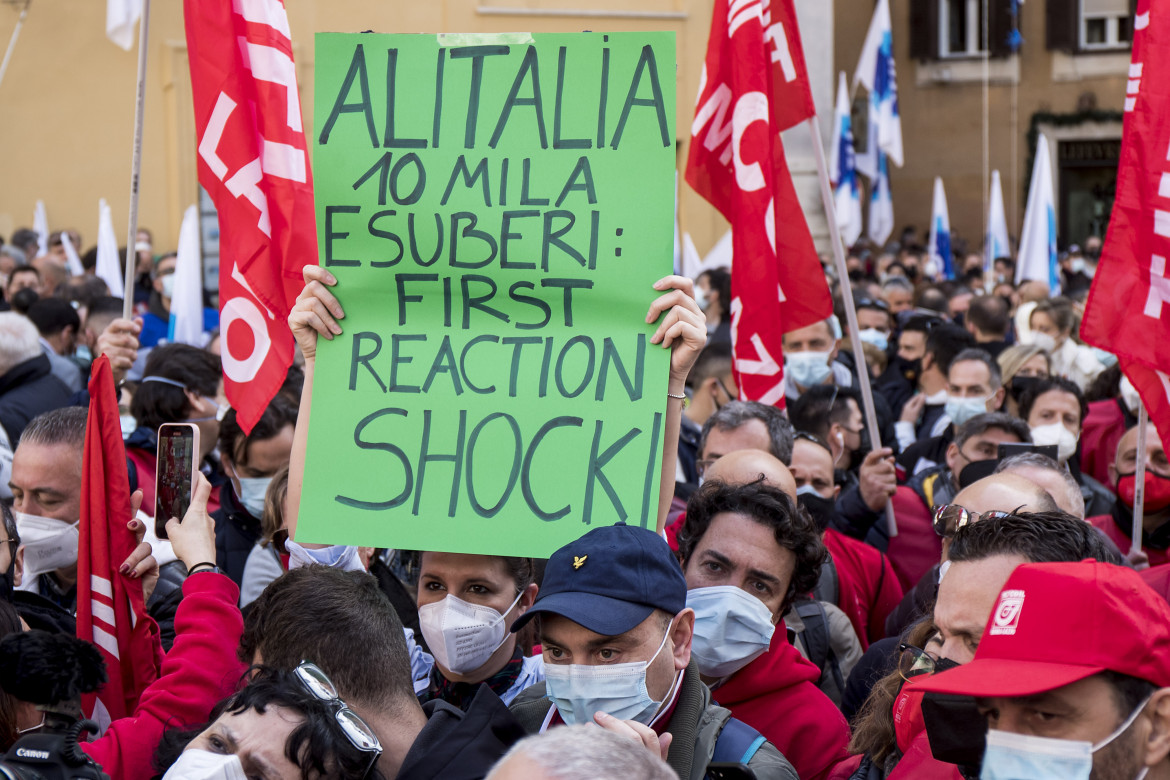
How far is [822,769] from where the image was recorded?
319cm

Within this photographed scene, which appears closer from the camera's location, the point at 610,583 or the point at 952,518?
the point at 610,583

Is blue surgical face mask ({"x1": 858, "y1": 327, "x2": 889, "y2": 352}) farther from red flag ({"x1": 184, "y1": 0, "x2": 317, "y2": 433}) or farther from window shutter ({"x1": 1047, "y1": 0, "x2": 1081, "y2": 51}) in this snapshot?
window shutter ({"x1": 1047, "y1": 0, "x2": 1081, "y2": 51})

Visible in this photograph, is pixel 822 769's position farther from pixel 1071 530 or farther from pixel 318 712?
pixel 318 712

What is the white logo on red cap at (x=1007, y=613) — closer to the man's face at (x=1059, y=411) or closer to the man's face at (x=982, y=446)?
the man's face at (x=982, y=446)

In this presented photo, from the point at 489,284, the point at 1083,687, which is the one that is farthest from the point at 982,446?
the point at 1083,687

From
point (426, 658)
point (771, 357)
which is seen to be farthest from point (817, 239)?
point (426, 658)

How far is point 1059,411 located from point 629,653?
4366 millimetres

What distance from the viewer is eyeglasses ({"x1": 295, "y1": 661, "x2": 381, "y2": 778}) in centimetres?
Answer: 253

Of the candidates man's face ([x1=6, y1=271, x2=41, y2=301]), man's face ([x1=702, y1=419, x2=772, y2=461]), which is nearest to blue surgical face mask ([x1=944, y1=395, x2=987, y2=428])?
man's face ([x1=702, y1=419, x2=772, y2=461])

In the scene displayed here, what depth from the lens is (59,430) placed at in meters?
3.77

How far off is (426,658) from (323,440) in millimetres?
810

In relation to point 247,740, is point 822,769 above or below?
below

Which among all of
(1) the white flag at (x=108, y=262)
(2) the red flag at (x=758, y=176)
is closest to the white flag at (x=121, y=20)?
(1) the white flag at (x=108, y=262)

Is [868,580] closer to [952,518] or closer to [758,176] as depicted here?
[952,518]
